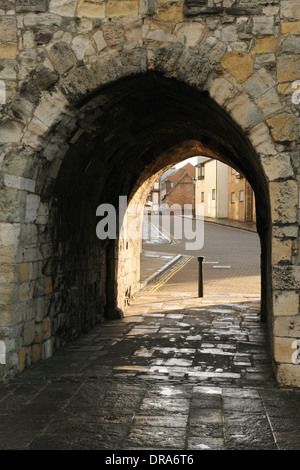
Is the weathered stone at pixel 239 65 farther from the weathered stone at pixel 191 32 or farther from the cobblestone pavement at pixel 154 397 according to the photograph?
the cobblestone pavement at pixel 154 397

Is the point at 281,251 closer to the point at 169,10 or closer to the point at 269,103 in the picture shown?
the point at 269,103

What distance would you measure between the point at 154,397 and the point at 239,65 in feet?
10.8

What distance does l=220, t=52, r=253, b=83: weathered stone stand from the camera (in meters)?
4.98

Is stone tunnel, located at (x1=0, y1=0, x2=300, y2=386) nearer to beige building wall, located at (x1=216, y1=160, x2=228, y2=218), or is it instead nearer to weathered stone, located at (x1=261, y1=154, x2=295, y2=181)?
weathered stone, located at (x1=261, y1=154, x2=295, y2=181)

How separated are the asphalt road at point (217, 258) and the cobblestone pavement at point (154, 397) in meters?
5.23

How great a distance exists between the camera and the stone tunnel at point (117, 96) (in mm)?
4871

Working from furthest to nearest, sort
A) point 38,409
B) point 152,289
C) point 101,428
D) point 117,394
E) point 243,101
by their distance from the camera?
point 152,289
point 243,101
point 117,394
point 38,409
point 101,428

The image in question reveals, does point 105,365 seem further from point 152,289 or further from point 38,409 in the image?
point 152,289

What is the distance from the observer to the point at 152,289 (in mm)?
12273

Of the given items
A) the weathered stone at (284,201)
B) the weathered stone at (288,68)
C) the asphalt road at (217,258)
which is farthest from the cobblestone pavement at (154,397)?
the asphalt road at (217,258)

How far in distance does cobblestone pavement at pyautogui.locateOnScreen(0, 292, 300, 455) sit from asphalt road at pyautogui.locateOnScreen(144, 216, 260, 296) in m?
5.23

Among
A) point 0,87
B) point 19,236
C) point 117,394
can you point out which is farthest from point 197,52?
point 117,394

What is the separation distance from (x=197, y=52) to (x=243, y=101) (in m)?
0.69
